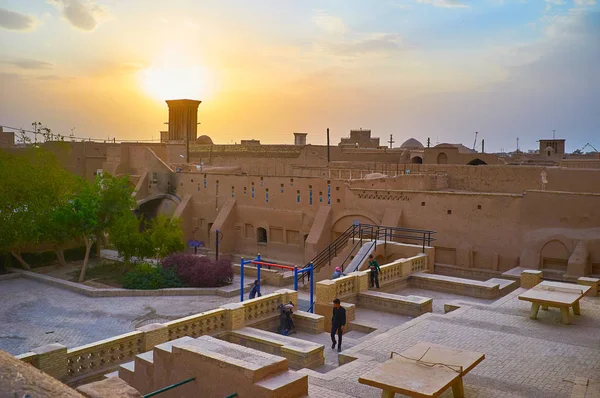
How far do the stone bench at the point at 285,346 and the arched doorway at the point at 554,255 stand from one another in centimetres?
1226

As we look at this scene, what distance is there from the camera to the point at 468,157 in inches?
1437

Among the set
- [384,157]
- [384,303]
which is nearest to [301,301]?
[384,303]

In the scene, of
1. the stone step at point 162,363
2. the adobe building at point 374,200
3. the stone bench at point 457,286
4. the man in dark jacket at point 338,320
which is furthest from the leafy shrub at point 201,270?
the stone step at point 162,363

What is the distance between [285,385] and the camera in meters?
7.28

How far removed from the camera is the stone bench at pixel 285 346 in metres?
10.4

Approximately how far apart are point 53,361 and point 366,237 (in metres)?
16.3

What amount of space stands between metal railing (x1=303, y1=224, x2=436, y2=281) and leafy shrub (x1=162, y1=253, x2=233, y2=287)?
3389 millimetres

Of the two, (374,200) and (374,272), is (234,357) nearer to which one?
(374,272)

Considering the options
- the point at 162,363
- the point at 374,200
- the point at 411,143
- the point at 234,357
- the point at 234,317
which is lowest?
the point at 234,317

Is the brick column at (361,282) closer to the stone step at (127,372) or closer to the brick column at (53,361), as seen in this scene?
the stone step at (127,372)

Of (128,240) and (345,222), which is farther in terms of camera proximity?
(345,222)

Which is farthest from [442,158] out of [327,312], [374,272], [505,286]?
[327,312]

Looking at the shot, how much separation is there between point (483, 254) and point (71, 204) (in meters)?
16.5

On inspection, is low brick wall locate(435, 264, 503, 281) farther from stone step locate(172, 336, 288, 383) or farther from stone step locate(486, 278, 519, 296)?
stone step locate(172, 336, 288, 383)
